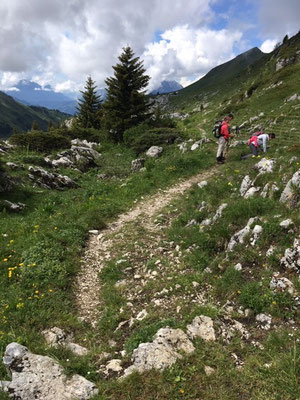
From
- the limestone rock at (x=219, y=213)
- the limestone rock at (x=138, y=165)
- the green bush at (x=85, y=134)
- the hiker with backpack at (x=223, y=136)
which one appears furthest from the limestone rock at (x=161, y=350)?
the green bush at (x=85, y=134)

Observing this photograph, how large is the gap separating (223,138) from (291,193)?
399 inches

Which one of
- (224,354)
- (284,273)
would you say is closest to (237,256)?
(284,273)

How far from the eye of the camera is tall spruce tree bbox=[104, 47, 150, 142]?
3050 centimetres

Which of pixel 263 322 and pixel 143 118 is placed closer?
pixel 263 322

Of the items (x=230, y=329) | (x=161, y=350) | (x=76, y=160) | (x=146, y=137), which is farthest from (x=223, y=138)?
(x=161, y=350)

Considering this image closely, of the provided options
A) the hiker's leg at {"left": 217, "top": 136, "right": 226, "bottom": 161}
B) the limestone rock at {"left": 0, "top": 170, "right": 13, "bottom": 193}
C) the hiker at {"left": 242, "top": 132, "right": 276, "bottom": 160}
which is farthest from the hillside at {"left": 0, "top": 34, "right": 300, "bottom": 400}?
the hiker's leg at {"left": 217, "top": 136, "right": 226, "bottom": 161}

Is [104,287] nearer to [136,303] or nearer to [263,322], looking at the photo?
[136,303]

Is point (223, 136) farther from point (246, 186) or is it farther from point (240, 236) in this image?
point (240, 236)

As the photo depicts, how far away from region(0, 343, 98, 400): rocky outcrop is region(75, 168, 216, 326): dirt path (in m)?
1.69

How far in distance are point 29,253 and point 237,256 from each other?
6.72 m

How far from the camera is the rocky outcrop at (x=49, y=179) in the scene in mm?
17438

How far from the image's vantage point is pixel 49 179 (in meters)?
18.0

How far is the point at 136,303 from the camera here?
7172mm

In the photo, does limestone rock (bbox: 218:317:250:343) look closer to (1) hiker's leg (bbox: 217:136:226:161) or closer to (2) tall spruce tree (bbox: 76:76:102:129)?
(1) hiker's leg (bbox: 217:136:226:161)
